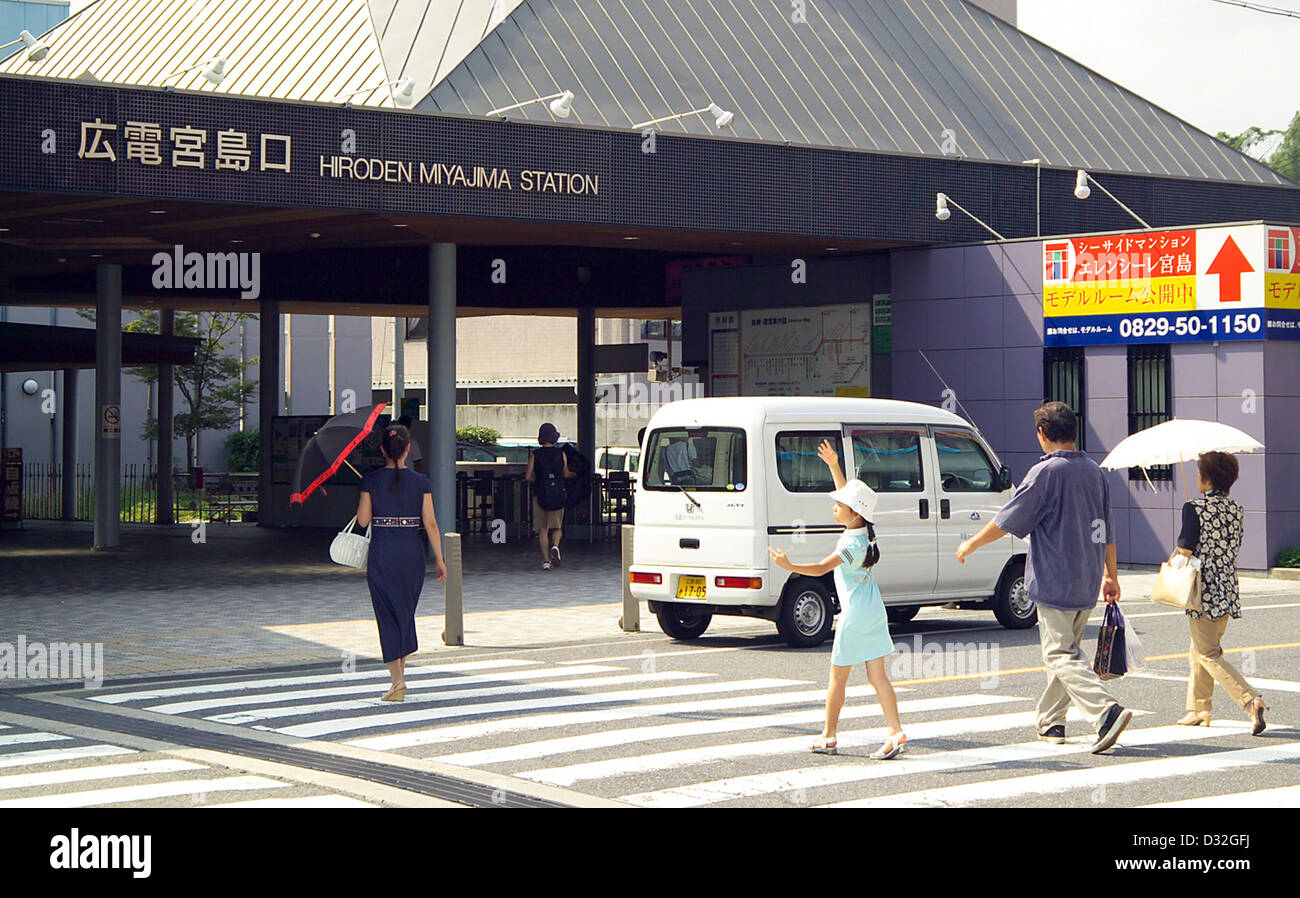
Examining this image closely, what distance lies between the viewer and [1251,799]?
7.86 metres

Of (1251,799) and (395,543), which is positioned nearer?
(1251,799)

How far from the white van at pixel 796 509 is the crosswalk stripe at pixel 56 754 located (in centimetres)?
607

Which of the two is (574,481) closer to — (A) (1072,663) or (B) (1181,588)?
(B) (1181,588)

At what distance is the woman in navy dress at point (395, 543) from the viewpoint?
1134 cm

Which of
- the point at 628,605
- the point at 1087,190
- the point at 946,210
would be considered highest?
the point at 1087,190

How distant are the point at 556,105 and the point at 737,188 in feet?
9.16

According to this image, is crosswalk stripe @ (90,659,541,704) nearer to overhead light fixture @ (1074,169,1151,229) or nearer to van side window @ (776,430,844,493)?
van side window @ (776,430,844,493)

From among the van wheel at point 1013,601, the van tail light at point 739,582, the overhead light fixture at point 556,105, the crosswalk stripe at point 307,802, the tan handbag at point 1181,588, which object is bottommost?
the crosswalk stripe at point 307,802

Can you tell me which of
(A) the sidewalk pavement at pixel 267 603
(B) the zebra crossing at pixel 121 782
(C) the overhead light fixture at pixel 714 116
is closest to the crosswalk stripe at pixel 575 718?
(B) the zebra crossing at pixel 121 782

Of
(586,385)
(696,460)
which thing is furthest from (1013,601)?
(586,385)

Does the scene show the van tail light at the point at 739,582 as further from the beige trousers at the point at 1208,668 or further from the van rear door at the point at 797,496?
the beige trousers at the point at 1208,668

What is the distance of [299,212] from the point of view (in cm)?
2069
